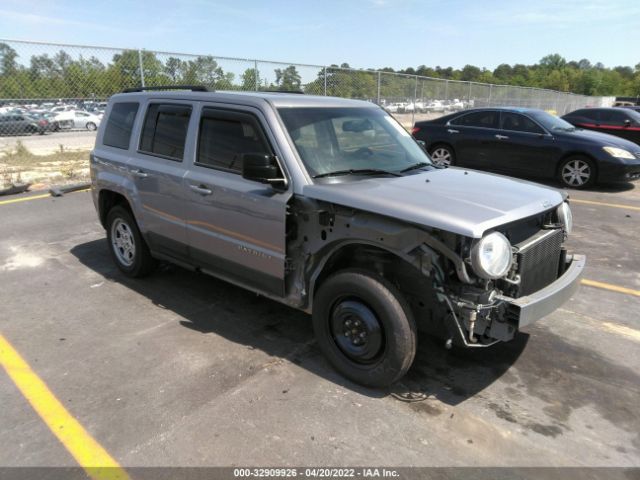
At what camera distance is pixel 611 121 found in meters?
14.9

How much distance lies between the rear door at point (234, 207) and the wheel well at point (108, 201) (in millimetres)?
1379

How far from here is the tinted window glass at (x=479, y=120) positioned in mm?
11203

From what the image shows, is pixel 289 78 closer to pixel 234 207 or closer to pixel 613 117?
pixel 613 117

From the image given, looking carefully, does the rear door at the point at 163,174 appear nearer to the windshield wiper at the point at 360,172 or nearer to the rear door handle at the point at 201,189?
the rear door handle at the point at 201,189

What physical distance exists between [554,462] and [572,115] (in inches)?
603

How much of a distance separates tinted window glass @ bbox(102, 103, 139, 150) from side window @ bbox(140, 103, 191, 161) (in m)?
0.31

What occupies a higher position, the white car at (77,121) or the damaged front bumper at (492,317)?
the white car at (77,121)

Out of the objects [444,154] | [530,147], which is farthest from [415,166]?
[444,154]

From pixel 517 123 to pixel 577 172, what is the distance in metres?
1.67


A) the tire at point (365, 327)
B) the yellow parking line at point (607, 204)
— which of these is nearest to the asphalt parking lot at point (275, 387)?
the tire at point (365, 327)

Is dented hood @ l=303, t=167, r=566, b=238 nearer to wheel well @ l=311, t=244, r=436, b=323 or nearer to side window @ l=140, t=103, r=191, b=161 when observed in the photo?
wheel well @ l=311, t=244, r=436, b=323

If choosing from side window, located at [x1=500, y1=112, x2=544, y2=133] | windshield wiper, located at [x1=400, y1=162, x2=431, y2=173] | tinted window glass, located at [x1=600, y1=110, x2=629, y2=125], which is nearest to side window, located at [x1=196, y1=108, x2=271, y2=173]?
windshield wiper, located at [x1=400, y1=162, x2=431, y2=173]

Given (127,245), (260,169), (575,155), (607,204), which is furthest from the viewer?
(575,155)

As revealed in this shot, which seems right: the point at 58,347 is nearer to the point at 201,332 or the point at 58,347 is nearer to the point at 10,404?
the point at 10,404
